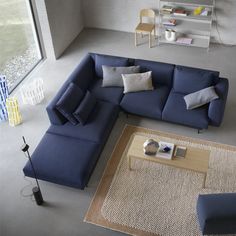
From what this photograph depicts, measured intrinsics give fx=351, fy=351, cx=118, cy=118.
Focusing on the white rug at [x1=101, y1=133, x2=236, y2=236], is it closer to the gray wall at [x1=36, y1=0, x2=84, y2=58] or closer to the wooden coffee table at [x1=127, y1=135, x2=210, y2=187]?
the wooden coffee table at [x1=127, y1=135, x2=210, y2=187]

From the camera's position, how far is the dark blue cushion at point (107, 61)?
5.94 metres

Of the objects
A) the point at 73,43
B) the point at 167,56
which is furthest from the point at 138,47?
the point at 73,43

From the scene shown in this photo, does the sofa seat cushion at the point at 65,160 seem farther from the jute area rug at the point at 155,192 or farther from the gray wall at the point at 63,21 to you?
the gray wall at the point at 63,21

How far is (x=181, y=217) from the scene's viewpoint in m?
4.40

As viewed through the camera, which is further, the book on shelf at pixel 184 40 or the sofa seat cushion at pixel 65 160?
the book on shelf at pixel 184 40

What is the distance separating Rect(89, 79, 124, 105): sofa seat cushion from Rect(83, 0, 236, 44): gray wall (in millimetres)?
2477

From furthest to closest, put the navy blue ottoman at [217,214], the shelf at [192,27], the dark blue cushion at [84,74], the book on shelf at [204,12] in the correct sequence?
the shelf at [192,27], the book on shelf at [204,12], the dark blue cushion at [84,74], the navy blue ottoman at [217,214]

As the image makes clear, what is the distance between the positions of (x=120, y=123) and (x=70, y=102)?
0.98 metres

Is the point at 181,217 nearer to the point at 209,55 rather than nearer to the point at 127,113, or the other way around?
the point at 127,113

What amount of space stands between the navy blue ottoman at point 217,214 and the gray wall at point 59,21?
4531mm

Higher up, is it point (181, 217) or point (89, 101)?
point (89, 101)

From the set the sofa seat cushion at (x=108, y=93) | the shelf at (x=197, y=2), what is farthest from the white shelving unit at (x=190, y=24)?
the sofa seat cushion at (x=108, y=93)

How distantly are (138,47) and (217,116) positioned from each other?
2.92 meters

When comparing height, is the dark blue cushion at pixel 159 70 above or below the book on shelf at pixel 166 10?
below
